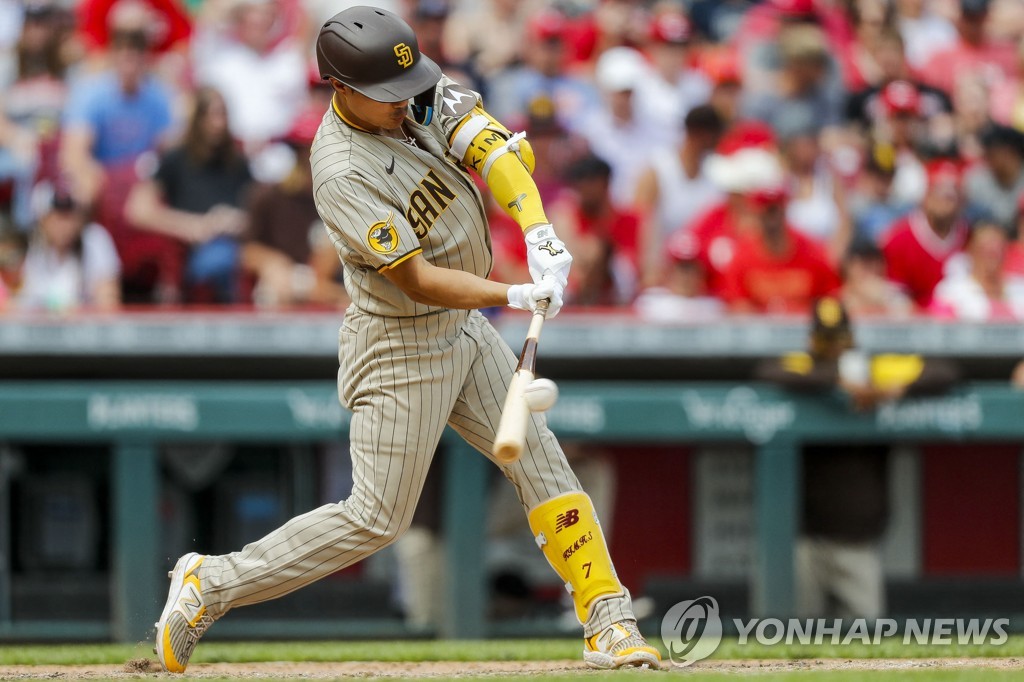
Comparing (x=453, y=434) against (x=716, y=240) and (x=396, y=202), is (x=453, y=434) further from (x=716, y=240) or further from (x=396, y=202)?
(x=396, y=202)

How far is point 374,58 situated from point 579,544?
4.49 ft

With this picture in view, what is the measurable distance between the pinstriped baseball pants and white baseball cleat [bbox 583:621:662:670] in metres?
0.03

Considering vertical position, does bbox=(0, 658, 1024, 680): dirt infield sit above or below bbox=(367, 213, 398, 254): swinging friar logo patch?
below

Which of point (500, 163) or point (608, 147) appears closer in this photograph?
point (500, 163)

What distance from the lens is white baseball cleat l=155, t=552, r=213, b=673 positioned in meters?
4.06

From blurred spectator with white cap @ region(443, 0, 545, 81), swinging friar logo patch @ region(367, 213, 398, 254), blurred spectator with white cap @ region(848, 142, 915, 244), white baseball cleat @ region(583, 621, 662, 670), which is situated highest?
blurred spectator with white cap @ region(443, 0, 545, 81)

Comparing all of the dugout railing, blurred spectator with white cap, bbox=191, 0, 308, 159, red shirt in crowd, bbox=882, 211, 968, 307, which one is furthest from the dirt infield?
blurred spectator with white cap, bbox=191, 0, 308, 159

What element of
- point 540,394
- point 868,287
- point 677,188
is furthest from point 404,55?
point 677,188

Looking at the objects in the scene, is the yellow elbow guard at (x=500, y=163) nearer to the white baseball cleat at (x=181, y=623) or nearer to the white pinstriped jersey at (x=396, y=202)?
the white pinstriped jersey at (x=396, y=202)

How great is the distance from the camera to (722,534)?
680 cm

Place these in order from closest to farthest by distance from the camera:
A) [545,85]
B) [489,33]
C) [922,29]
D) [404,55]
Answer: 1. [404,55]
2. [545,85]
3. [489,33]
4. [922,29]

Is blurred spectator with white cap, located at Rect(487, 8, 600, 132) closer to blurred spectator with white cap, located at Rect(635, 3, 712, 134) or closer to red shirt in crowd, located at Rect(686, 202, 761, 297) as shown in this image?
blurred spectator with white cap, located at Rect(635, 3, 712, 134)

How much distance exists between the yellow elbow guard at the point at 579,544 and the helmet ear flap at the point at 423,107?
1.05 metres

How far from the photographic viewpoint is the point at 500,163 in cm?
393
